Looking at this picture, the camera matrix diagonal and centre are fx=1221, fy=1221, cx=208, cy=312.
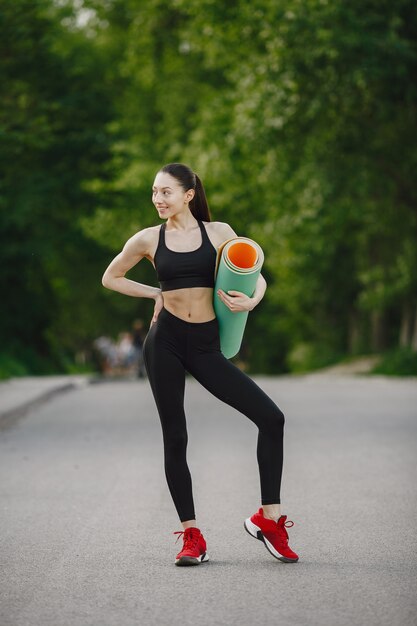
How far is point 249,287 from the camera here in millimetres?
6059

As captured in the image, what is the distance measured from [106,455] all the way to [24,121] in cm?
782

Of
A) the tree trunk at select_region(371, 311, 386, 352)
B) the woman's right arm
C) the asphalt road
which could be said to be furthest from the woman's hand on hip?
the tree trunk at select_region(371, 311, 386, 352)

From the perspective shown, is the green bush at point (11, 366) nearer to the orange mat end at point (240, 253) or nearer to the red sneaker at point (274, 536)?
the red sneaker at point (274, 536)

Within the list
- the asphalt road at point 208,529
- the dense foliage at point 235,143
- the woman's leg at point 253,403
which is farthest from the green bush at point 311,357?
the woman's leg at point 253,403

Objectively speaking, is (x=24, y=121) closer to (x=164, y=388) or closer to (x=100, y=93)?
(x=164, y=388)

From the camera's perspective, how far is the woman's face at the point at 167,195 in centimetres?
625

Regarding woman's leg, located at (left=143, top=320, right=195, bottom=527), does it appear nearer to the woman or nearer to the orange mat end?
the woman

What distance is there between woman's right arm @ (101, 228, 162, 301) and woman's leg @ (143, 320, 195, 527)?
0.20 metres

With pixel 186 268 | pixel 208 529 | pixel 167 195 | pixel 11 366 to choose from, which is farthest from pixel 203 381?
pixel 11 366

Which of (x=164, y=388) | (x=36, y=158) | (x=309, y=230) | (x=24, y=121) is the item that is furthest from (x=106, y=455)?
(x=309, y=230)

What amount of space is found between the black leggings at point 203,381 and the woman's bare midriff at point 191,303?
0.11ft

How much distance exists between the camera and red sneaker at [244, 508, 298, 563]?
6242 mm

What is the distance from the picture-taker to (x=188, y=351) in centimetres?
625

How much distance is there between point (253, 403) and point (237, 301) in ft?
1.75
